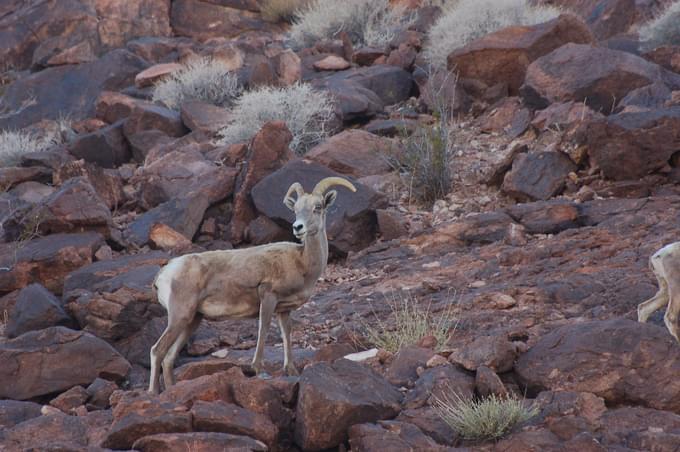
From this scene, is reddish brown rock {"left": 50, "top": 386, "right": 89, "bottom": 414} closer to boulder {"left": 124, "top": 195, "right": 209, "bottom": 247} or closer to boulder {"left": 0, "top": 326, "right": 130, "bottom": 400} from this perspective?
boulder {"left": 0, "top": 326, "right": 130, "bottom": 400}

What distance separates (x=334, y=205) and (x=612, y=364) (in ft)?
24.5

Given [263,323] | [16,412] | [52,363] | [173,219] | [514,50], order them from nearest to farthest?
[16,412] → [263,323] → [52,363] → [173,219] → [514,50]

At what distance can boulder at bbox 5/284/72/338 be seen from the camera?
1188 centimetres

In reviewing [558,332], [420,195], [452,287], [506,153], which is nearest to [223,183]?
[420,195]

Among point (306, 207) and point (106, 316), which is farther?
point (106, 316)

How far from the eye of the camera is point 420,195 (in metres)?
15.9

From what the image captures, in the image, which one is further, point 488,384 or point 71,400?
point 71,400

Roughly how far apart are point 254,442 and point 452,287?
5.19 meters

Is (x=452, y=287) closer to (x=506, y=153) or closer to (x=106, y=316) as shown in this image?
(x=106, y=316)

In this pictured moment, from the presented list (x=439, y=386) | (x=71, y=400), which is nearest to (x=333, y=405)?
(x=439, y=386)

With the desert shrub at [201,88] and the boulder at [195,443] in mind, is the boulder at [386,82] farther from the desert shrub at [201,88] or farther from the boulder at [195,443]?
the boulder at [195,443]

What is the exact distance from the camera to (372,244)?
14.5 m

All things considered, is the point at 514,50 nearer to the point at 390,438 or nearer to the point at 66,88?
the point at 66,88

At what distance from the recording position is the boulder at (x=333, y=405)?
700 cm
